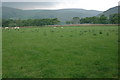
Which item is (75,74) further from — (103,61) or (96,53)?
(96,53)

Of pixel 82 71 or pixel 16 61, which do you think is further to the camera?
pixel 16 61

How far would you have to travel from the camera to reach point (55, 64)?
9141 mm

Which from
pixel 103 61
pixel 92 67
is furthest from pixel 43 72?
pixel 103 61

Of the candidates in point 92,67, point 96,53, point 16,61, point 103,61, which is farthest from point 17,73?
point 96,53

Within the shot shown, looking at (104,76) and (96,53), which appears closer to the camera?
(104,76)

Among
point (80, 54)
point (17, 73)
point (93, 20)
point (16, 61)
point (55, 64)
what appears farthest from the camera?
point (93, 20)

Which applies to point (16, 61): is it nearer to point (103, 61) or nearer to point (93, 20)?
point (103, 61)

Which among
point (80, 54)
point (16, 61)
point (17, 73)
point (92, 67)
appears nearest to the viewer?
point (17, 73)

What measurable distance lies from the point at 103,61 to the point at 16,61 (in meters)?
5.10

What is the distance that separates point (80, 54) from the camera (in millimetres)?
11320

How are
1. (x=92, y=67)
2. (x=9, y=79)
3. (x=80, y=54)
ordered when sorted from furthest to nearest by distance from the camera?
(x=80, y=54), (x=92, y=67), (x=9, y=79)

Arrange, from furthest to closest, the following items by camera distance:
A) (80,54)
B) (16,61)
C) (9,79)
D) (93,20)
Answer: (93,20)
(80,54)
(16,61)
(9,79)

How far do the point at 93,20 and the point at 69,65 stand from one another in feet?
327

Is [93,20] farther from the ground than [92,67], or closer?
farther from the ground
